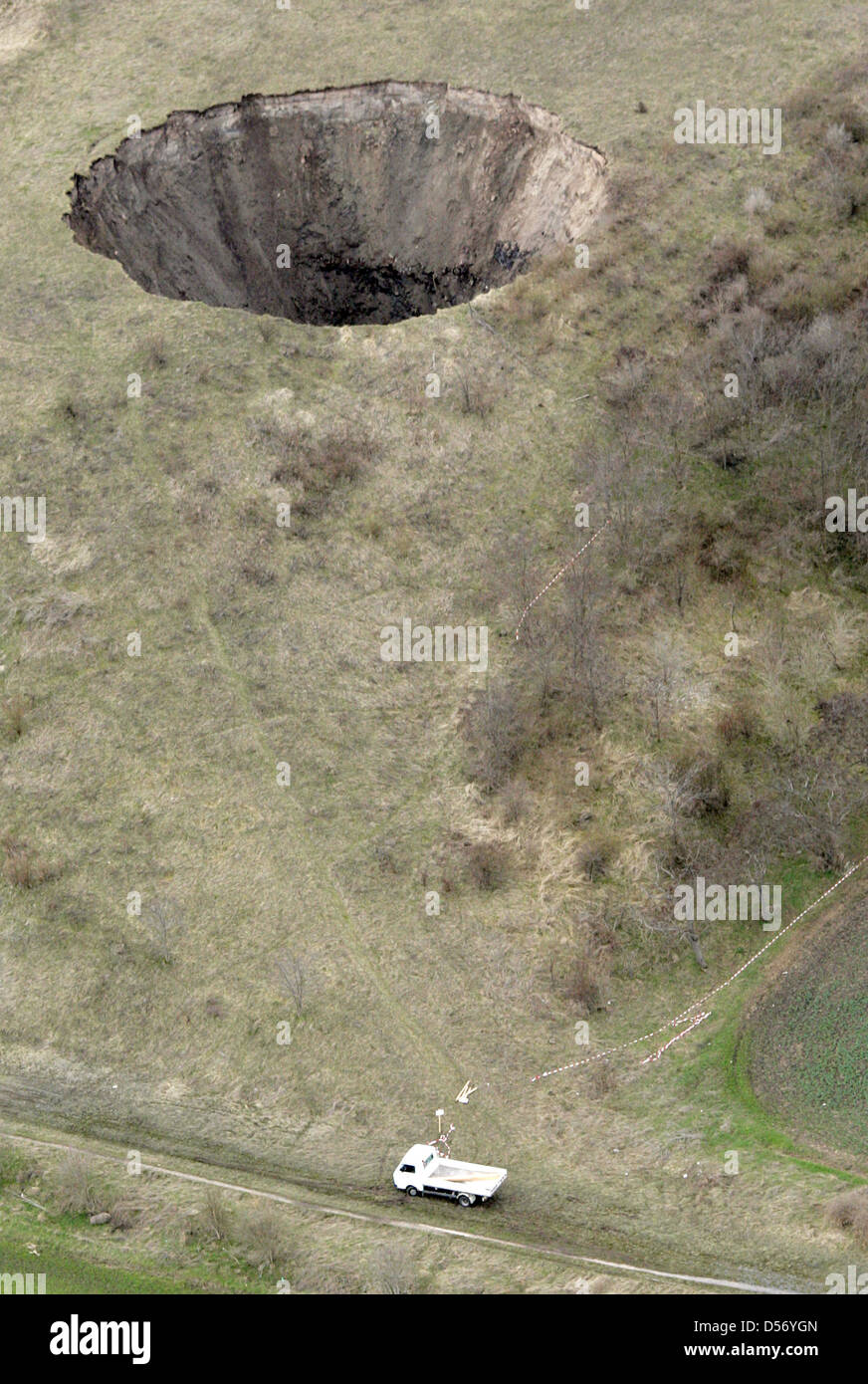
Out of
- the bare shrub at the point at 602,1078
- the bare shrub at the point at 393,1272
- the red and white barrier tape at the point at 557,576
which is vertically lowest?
the bare shrub at the point at 393,1272

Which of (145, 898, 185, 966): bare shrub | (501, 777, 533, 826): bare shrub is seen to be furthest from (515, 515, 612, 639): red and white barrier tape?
(145, 898, 185, 966): bare shrub

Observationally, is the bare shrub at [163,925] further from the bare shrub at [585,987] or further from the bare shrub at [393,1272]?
the bare shrub at [393,1272]

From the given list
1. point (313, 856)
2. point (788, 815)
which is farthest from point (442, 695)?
point (788, 815)

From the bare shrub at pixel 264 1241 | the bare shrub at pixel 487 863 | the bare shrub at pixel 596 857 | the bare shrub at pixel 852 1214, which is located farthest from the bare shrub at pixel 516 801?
the bare shrub at pixel 852 1214

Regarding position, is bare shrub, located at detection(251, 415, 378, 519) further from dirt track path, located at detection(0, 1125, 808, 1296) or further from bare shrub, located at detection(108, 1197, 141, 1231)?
bare shrub, located at detection(108, 1197, 141, 1231)

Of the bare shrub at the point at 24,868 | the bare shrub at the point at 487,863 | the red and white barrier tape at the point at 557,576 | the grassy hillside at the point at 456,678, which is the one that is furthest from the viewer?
the red and white barrier tape at the point at 557,576

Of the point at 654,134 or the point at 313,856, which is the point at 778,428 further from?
the point at 313,856
